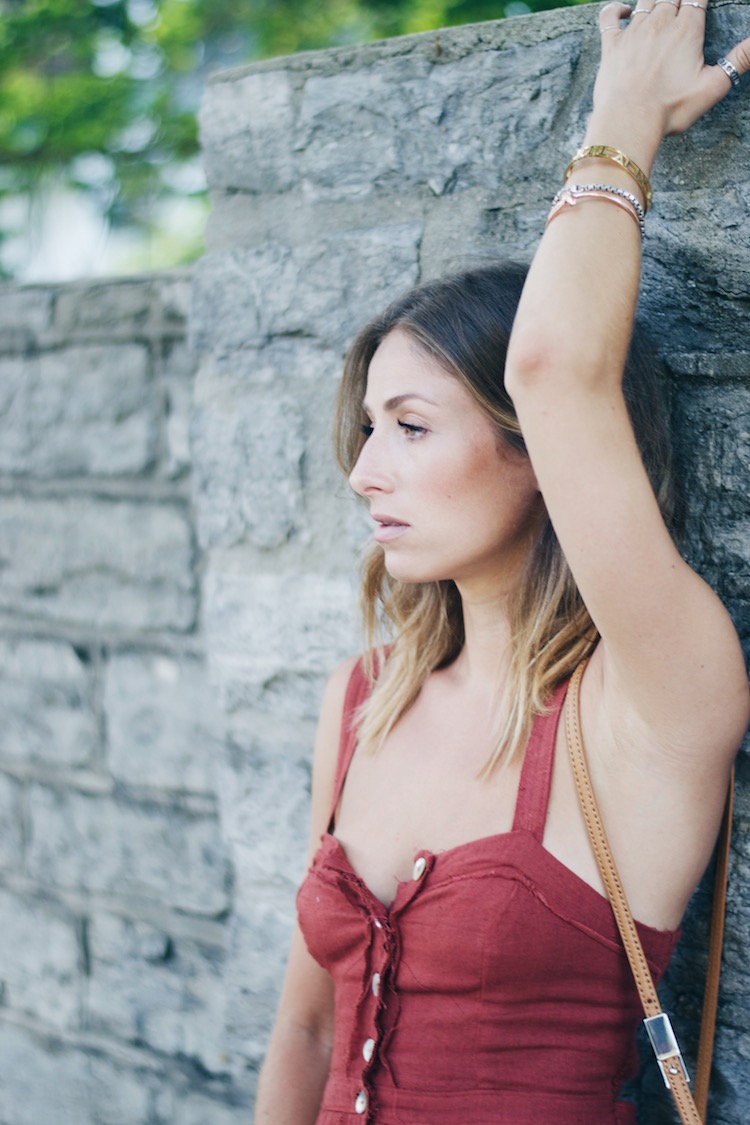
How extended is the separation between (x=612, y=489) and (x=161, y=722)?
61.3 inches

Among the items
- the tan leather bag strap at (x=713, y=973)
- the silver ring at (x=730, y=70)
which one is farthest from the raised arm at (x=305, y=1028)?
the silver ring at (x=730, y=70)

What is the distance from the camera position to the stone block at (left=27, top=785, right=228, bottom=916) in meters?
2.42

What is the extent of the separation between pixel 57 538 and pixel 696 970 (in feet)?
5.78

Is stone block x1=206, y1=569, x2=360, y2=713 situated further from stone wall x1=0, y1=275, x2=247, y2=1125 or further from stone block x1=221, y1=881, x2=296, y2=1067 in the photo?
stone block x1=221, y1=881, x2=296, y2=1067

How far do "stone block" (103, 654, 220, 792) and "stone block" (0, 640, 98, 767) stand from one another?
84 mm

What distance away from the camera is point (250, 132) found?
1.98 metres

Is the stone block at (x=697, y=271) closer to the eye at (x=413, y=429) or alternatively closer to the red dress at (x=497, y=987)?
the eye at (x=413, y=429)

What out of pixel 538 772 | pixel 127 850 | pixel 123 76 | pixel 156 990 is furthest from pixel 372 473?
pixel 123 76

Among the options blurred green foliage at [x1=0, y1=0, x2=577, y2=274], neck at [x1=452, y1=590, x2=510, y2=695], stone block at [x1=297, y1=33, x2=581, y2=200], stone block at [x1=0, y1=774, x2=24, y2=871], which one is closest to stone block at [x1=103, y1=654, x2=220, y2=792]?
stone block at [x1=0, y1=774, x2=24, y2=871]

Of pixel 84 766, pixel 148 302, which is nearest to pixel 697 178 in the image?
pixel 148 302

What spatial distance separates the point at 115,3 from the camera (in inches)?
149

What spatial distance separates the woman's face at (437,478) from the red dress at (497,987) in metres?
0.25

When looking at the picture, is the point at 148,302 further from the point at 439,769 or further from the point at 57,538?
the point at 439,769

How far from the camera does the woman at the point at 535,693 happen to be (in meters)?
1.22
